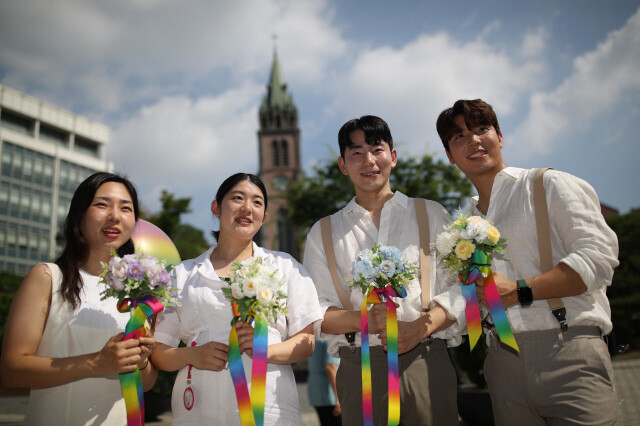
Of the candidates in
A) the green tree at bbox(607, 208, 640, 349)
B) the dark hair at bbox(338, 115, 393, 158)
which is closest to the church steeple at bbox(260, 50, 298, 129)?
the green tree at bbox(607, 208, 640, 349)

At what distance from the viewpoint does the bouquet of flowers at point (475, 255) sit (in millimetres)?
2795

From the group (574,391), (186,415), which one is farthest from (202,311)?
(574,391)

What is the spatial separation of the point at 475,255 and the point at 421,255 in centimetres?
61

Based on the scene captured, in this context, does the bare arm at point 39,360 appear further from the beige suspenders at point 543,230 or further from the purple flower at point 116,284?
the beige suspenders at point 543,230

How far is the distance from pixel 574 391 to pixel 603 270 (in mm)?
697

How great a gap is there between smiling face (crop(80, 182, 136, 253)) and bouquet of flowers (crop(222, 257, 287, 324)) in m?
0.99

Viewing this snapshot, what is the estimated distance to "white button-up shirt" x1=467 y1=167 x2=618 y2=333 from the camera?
274cm

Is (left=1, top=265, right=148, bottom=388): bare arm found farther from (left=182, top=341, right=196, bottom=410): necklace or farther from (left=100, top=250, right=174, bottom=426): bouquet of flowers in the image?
(left=182, top=341, right=196, bottom=410): necklace

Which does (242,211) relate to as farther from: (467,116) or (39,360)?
(467,116)

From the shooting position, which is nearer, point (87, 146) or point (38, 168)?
point (38, 168)

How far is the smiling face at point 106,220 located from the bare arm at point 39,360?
0.60m

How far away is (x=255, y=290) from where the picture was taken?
2.84 metres

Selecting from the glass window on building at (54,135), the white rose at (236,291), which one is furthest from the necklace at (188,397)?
the glass window on building at (54,135)

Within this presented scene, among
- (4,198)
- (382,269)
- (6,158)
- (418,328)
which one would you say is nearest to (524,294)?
(418,328)
